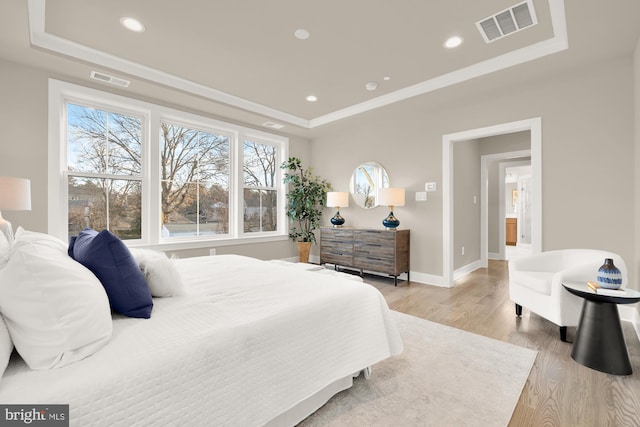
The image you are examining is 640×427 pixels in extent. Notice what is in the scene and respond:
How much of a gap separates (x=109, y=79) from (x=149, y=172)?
3.78 ft

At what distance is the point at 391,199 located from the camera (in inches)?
169

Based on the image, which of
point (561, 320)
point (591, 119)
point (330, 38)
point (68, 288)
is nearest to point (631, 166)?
point (591, 119)

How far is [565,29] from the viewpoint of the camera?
2.49 meters

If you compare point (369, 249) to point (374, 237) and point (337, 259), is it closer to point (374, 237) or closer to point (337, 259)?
point (374, 237)

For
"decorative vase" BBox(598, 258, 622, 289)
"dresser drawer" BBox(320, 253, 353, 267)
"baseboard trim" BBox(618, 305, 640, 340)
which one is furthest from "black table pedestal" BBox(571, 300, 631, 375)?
"dresser drawer" BBox(320, 253, 353, 267)

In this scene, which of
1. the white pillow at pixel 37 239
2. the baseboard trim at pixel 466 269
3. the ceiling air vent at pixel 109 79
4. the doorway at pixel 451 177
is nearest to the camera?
the white pillow at pixel 37 239

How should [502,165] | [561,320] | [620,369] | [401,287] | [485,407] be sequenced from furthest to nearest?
[502,165] < [401,287] < [561,320] < [620,369] < [485,407]

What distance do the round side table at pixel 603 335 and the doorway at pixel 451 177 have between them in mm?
1436

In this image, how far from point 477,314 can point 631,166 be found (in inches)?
80.6

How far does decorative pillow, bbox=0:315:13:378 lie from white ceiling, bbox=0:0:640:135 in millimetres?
2450

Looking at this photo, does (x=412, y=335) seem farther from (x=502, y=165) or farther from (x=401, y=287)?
(x=502, y=165)

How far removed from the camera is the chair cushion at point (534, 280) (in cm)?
249

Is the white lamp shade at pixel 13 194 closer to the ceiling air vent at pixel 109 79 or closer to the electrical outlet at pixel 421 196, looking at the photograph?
the ceiling air vent at pixel 109 79

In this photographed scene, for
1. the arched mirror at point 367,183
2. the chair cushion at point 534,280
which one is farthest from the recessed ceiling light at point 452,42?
the chair cushion at point 534,280
